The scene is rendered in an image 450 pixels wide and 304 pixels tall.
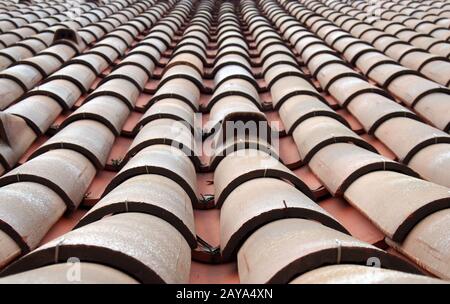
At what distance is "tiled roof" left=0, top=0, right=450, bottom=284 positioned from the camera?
66.1 inches

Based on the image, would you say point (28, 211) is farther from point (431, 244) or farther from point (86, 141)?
point (431, 244)

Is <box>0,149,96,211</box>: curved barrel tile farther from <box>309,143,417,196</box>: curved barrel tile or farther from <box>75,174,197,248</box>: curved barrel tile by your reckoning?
<box>309,143,417,196</box>: curved barrel tile

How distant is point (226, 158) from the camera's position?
286cm

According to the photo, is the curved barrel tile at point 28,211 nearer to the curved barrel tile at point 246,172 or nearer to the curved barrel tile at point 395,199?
the curved barrel tile at point 246,172

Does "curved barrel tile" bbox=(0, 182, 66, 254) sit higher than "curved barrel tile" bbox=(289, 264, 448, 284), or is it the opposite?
"curved barrel tile" bbox=(289, 264, 448, 284)

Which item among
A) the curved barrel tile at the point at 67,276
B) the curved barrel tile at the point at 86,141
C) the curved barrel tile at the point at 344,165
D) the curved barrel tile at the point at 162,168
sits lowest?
the curved barrel tile at the point at 86,141

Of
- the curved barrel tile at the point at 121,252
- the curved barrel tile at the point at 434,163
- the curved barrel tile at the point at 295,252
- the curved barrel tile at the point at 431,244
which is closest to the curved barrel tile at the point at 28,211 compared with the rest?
the curved barrel tile at the point at 121,252

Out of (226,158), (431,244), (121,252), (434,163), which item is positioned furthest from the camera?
(226,158)

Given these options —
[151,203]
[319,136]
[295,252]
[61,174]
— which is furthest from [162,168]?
[319,136]

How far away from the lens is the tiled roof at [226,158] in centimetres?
168

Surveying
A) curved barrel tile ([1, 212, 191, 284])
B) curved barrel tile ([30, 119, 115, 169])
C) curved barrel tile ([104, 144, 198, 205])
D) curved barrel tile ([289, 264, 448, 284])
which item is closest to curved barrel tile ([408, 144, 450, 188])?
curved barrel tile ([289, 264, 448, 284])

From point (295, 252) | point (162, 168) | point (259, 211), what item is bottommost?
point (162, 168)

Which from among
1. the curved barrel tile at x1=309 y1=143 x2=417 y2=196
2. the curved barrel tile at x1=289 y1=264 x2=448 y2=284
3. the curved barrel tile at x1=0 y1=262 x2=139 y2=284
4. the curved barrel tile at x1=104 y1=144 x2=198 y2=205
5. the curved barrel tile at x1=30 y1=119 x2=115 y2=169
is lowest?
the curved barrel tile at x1=30 y1=119 x2=115 y2=169

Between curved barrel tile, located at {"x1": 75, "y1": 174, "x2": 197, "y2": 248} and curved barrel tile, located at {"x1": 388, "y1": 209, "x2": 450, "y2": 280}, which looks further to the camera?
curved barrel tile, located at {"x1": 75, "y1": 174, "x2": 197, "y2": 248}
